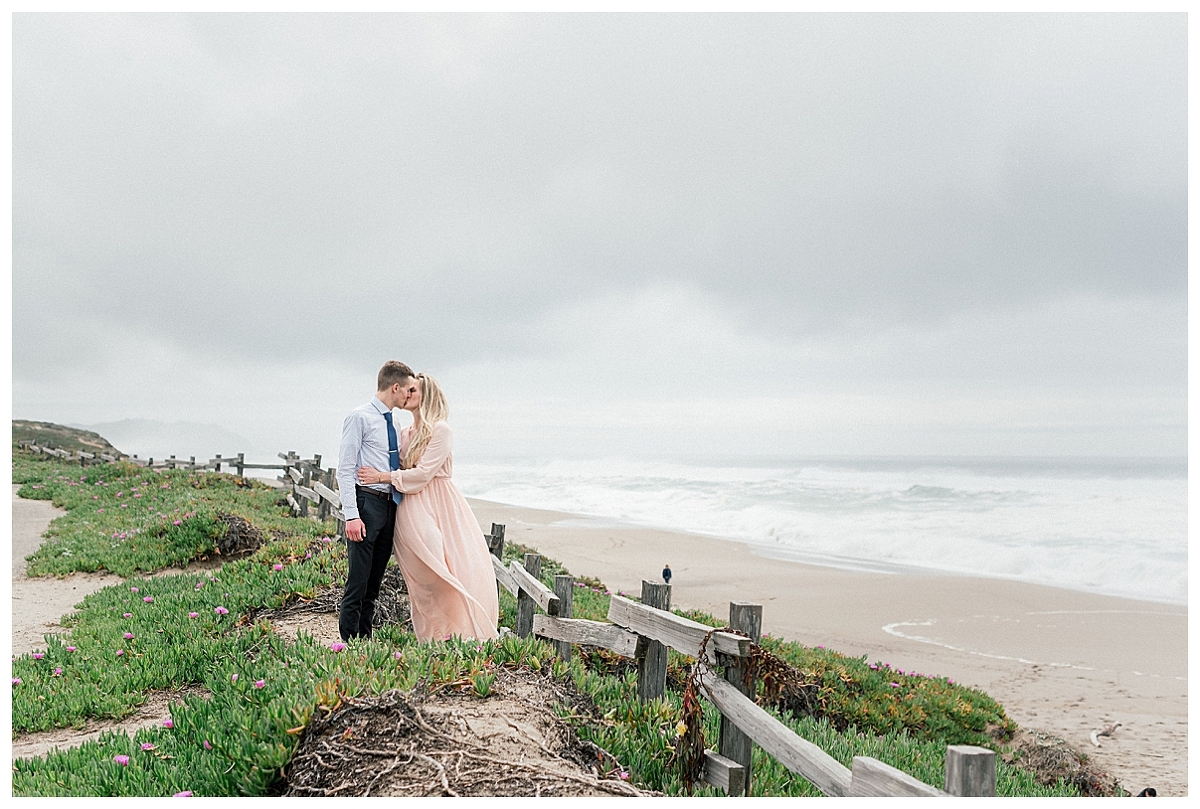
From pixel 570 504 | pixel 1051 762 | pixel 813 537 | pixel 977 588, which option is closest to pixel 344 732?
pixel 1051 762

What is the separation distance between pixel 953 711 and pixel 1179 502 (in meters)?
50.6

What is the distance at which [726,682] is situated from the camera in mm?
4117

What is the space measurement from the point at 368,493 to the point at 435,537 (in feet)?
2.03

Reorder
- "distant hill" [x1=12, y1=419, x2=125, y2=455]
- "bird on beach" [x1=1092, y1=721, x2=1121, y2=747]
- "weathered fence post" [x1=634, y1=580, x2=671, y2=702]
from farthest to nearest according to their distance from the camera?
"distant hill" [x1=12, y1=419, x2=125, y2=455]
"bird on beach" [x1=1092, y1=721, x2=1121, y2=747]
"weathered fence post" [x1=634, y1=580, x2=671, y2=702]

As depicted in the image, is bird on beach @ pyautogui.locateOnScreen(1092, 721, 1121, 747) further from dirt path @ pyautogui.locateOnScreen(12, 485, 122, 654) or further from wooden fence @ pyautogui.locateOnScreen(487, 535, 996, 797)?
dirt path @ pyautogui.locateOnScreen(12, 485, 122, 654)

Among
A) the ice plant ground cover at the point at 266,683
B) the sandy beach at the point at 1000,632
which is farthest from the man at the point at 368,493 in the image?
the sandy beach at the point at 1000,632

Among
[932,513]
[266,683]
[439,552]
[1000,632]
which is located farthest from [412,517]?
[932,513]

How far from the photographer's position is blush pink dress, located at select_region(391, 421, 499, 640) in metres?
6.21

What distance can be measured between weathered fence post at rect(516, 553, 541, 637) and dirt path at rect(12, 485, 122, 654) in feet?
17.4

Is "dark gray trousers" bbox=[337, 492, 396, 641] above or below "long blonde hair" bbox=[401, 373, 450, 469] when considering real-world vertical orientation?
below

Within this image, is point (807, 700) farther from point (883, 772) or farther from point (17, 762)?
point (17, 762)

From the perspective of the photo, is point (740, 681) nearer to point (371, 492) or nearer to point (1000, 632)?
point (371, 492)

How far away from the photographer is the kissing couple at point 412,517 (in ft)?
19.9

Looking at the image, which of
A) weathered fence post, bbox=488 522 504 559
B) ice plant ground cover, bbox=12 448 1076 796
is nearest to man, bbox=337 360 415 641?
ice plant ground cover, bbox=12 448 1076 796
